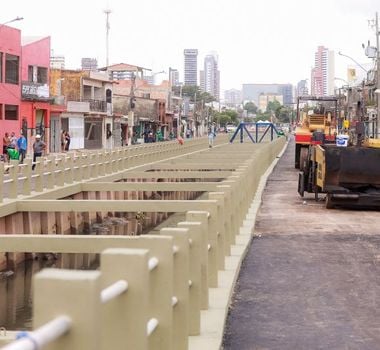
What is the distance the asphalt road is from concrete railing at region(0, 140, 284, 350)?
0.56 meters

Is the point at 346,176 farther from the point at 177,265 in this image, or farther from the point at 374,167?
the point at 177,265

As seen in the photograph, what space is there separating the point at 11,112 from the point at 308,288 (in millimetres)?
41374

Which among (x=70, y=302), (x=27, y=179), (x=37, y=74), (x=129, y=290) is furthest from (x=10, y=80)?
(x=70, y=302)

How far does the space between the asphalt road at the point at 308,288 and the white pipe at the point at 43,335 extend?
13.7ft

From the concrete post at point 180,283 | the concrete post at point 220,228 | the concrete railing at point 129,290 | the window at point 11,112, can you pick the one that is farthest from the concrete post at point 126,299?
the window at point 11,112

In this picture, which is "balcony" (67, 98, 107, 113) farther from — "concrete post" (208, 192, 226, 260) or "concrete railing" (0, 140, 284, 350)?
"concrete railing" (0, 140, 284, 350)

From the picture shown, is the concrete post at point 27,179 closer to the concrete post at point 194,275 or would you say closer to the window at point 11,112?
the concrete post at point 194,275

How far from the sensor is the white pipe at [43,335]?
256 centimetres

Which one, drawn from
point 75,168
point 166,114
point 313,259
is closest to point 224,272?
point 313,259

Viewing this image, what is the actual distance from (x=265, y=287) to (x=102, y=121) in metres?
64.4

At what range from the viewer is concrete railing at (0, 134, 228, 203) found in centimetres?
1960

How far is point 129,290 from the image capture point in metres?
3.82

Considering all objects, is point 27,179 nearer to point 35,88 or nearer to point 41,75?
point 35,88

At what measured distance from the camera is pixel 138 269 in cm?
377
